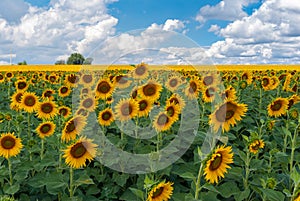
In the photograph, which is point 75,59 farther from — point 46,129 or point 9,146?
A: point 9,146

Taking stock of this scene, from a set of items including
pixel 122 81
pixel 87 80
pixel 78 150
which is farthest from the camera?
pixel 87 80

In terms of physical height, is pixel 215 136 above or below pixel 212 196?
above

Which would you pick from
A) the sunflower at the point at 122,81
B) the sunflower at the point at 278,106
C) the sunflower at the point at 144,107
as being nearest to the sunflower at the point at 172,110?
the sunflower at the point at 144,107

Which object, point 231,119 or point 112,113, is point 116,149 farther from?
point 231,119

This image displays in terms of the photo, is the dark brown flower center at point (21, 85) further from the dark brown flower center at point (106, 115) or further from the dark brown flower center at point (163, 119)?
the dark brown flower center at point (163, 119)

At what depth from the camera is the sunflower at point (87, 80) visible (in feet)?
24.5

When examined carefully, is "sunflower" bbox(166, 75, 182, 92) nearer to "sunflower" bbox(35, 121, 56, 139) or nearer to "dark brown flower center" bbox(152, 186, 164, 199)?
"sunflower" bbox(35, 121, 56, 139)

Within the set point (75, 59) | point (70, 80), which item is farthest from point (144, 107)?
point (75, 59)

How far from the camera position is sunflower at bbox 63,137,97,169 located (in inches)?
154

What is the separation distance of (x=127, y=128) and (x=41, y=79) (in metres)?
8.23

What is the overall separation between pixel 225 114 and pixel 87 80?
423 centimetres

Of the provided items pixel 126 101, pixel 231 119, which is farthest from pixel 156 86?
pixel 231 119

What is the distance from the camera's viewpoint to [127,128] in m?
5.52

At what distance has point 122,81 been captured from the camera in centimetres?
735
